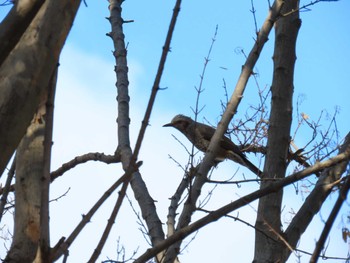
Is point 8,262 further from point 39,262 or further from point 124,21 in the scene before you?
point 124,21

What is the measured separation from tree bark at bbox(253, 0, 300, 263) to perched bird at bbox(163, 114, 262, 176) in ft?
6.30

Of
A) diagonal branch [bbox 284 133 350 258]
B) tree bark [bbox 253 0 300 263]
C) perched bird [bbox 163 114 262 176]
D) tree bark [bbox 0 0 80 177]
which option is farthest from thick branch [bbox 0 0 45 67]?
perched bird [bbox 163 114 262 176]

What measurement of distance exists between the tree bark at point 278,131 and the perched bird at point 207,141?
6.30ft

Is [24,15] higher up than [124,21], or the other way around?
[124,21]

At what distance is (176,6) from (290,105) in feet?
7.95

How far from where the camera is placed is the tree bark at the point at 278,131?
3666 mm

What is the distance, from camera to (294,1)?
4.43 m

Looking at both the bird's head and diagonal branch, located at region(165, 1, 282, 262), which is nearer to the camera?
diagonal branch, located at region(165, 1, 282, 262)

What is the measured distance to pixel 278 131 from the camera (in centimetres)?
405

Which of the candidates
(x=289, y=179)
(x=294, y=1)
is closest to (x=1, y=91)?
(x=289, y=179)

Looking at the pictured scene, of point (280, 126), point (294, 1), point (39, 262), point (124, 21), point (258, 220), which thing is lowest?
point (39, 262)

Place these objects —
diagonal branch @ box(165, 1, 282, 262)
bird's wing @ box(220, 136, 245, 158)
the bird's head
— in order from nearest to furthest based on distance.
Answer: diagonal branch @ box(165, 1, 282, 262) < bird's wing @ box(220, 136, 245, 158) < the bird's head

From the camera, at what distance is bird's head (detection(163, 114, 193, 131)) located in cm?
914

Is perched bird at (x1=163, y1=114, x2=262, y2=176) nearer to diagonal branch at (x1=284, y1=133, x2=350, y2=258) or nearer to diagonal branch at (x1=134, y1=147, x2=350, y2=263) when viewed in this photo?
diagonal branch at (x1=284, y1=133, x2=350, y2=258)
